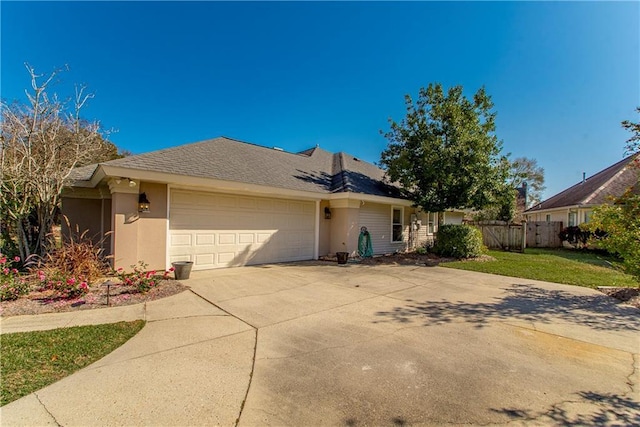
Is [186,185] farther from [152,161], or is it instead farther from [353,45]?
[353,45]

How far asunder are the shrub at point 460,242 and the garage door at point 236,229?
594cm

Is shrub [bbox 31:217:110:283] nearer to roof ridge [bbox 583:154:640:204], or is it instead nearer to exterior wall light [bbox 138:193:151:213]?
exterior wall light [bbox 138:193:151:213]

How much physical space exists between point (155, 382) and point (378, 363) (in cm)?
234

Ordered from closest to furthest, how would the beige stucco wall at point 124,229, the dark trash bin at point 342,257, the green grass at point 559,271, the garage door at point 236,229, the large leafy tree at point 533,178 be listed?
the beige stucco wall at point 124,229 < the green grass at point 559,271 < the garage door at point 236,229 < the dark trash bin at point 342,257 < the large leafy tree at point 533,178

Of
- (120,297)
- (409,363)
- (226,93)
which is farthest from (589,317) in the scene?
(226,93)

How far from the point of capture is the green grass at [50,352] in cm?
267

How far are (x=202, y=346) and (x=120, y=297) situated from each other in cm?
320

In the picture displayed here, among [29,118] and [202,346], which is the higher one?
[29,118]

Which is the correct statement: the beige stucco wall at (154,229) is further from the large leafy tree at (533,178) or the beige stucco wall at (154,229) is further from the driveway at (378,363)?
the large leafy tree at (533,178)

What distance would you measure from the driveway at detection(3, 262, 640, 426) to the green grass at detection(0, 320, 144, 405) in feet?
0.67

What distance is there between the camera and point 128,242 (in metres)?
7.24

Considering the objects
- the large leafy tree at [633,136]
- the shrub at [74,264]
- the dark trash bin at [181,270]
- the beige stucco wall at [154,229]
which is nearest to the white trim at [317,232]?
the dark trash bin at [181,270]

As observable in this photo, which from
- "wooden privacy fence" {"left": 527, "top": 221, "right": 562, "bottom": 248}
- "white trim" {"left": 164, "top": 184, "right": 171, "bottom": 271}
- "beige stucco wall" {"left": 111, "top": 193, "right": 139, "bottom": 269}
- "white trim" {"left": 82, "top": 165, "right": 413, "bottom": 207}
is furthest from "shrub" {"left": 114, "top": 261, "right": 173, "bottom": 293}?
A: "wooden privacy fence" {"left": 527, "top": 221, "right": 562, "bottom": 248}

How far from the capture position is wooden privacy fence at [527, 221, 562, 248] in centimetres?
1778
